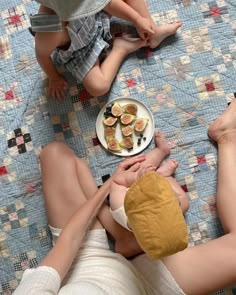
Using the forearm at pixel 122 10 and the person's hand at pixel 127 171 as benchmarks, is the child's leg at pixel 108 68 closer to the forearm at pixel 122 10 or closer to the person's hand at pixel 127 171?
the forearm at pixel 122 10

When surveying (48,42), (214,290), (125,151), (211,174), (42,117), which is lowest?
(214,290)

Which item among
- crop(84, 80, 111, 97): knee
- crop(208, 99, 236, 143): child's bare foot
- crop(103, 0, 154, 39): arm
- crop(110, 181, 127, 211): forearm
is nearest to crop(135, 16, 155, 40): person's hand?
crop(103, 0, 154, 39): arm

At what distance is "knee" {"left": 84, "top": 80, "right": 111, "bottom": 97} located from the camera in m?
1.14

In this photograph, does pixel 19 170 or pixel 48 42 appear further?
pixel 19 170

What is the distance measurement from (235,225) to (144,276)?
0.24m

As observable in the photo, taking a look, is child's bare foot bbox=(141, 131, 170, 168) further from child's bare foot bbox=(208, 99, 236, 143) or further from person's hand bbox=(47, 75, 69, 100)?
person's hand bbox=(47, 75, 69, 100)

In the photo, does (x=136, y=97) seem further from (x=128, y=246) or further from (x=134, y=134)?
(x=128, y=246)

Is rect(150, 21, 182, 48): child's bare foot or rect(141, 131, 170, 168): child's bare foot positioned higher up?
rect(150, 21, 182, 48): child's bare foot

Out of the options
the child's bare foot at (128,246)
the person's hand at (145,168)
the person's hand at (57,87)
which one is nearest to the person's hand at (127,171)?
the person's hand at (145,168)

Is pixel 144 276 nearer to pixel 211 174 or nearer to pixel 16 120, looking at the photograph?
pixel 211 174

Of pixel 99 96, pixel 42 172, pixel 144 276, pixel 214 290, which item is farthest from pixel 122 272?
pixel 99 96

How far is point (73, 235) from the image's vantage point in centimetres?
101

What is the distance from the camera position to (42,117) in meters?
1.20

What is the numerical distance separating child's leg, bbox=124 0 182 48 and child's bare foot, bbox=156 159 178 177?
31 cm
